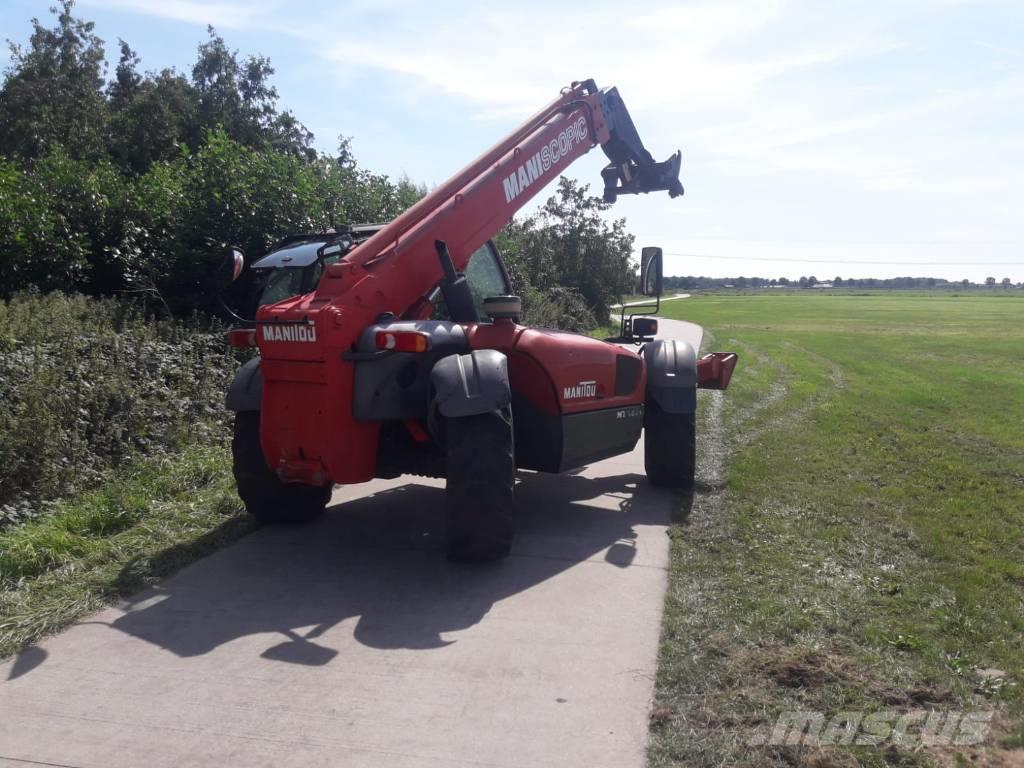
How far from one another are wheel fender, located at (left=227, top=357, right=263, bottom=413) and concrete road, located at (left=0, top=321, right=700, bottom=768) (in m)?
0.94

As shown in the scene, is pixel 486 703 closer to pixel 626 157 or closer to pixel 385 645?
pixel 385 645

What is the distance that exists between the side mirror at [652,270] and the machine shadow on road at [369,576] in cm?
176

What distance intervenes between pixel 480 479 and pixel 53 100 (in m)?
27.2

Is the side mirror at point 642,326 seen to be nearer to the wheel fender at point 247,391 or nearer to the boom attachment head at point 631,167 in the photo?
the boom attachment head at point 631,167

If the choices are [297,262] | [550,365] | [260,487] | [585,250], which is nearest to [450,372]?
[550,365]

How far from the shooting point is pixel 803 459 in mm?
9219

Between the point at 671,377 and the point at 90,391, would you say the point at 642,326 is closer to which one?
the point at 671,377

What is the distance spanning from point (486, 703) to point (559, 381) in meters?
2.83

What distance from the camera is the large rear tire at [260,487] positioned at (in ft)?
20.8

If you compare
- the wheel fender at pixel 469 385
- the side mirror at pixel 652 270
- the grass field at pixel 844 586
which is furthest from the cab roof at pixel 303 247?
the grass field at pixel 844 586

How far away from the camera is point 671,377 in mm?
7656

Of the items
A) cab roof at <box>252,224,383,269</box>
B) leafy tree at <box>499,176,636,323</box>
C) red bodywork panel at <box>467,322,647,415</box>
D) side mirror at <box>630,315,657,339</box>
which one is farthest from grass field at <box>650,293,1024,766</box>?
leafy tree at <box>499,176,636,323</box>

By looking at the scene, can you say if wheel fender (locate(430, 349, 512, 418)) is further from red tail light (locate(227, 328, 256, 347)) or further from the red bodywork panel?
red tail light (locate(227, 328, 256, 347))

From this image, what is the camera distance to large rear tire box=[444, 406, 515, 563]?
17.6 ft
